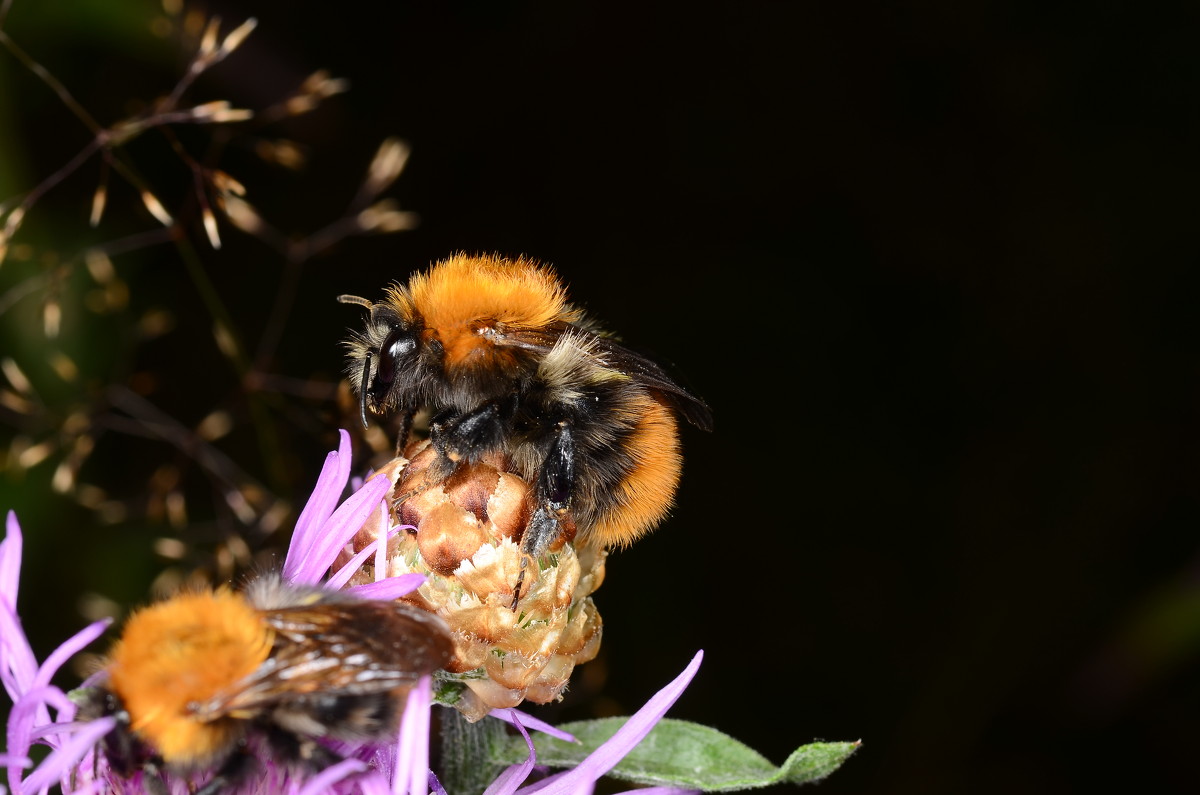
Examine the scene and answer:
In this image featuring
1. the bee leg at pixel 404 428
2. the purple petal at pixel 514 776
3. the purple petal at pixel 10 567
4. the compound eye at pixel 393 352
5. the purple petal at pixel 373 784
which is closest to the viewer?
the purple petal at pixel 373 784

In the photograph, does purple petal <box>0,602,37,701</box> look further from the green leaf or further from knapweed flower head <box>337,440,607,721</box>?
the green leaf

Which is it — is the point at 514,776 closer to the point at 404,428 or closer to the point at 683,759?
the point at 683,759

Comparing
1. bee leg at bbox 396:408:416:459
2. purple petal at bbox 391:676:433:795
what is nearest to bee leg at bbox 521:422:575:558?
bee leg at bbox 396:408:416:459

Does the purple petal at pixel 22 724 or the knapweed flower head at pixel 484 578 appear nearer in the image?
the purple petal at pixel 22 724

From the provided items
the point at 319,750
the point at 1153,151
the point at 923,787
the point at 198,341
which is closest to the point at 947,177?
the point at 1153,151

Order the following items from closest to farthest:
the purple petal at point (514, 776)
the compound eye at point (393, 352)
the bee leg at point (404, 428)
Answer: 1. the purple petal at point (514, 776)
2. the compound eye at point (393, 352)
3. the bee leg at point (404, 428)

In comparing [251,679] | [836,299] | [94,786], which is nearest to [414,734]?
[251,679]

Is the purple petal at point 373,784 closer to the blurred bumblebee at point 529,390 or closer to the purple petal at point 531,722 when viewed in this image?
the purple petal at point 531,722

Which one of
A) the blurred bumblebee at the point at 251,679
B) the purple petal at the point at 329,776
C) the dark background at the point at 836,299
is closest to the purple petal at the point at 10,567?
the blurred bumblebee at the point at 251,679
